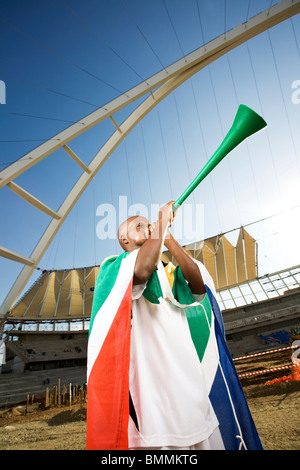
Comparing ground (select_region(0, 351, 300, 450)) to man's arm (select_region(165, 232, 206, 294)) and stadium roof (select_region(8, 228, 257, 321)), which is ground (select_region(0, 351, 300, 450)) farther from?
stadium roof (select_region(8, 228, 257, 321))

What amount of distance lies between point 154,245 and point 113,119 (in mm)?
6670

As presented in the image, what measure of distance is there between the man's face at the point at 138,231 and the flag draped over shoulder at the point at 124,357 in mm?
165

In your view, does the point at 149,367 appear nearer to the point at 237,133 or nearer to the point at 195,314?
the point at 195,314

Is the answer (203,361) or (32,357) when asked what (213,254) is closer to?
(32,357)

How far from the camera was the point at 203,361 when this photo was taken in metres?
1.07

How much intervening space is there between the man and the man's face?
0.11 meters

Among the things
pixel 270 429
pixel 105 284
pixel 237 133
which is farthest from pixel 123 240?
pixel 270 429

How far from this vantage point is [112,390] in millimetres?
700

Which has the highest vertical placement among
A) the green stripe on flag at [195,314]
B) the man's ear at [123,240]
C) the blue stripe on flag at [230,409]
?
the man's ear at [123,240]

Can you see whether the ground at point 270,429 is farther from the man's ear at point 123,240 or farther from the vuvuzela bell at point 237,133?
the vuvuzela bell at point 237,133

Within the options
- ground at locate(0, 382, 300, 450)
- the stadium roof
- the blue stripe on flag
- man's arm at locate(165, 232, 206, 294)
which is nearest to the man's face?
man's arm at locate(165, 232, 206, 294)

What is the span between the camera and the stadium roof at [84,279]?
3152cm

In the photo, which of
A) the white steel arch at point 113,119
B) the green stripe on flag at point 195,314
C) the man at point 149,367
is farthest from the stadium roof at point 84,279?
the man at point 149,367

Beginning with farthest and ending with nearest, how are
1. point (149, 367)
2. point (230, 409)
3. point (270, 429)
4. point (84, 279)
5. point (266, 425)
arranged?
point (84, 279), point (266, 425), point (270, 429), point (230, 409), point (149, 367)
